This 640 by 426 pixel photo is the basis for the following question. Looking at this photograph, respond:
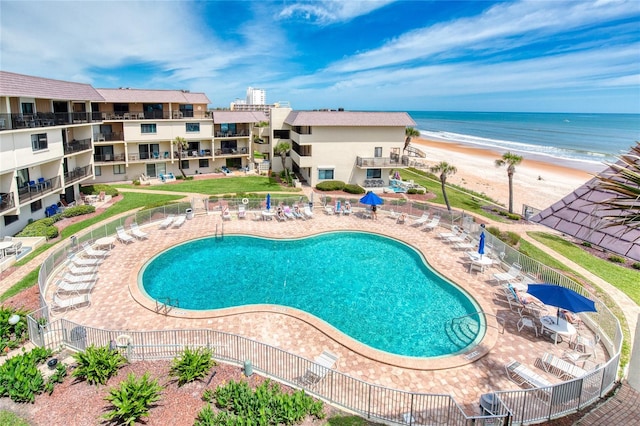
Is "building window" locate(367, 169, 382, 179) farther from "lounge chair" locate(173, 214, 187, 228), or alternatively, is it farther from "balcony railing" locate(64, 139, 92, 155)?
"balcony railing" locate(64, 139, 92, 155)

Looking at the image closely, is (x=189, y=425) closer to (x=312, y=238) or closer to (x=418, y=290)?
(x=418, y=290)

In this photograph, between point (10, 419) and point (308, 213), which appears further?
point (308, 213)

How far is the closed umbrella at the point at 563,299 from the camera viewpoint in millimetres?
13383

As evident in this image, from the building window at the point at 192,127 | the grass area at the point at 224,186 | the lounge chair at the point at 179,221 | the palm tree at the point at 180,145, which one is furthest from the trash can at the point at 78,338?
the building window at the point at 192,127

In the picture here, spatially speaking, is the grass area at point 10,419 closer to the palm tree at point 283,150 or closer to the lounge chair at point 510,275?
the lounge chair at point 510,275

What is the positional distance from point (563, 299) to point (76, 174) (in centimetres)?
3622

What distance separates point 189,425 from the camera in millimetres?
9758

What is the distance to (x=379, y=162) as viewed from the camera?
41.8 meters

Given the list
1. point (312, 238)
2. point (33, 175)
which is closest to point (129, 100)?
point (33, 175)

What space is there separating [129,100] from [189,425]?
42.7 m

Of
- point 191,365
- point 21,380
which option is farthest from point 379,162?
point 21,380

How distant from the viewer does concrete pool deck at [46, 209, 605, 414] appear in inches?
481

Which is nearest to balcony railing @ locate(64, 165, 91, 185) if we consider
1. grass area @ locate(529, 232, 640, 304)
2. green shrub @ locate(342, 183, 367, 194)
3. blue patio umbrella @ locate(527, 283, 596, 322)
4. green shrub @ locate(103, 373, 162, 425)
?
green shrub @ locate(342, 183, 367, 194)

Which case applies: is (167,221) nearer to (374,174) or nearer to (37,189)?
(37,189)
